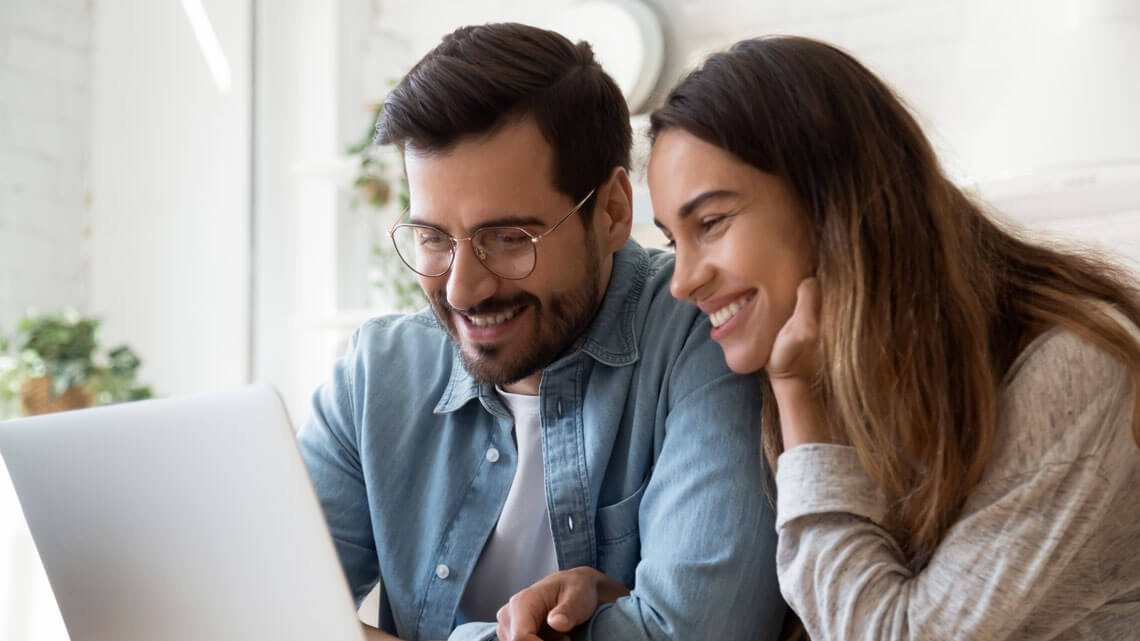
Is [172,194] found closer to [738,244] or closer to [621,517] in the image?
[621,517]

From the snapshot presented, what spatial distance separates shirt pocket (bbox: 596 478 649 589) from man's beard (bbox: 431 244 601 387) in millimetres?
202

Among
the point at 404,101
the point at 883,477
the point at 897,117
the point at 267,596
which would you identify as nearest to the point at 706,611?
the point at 883,477

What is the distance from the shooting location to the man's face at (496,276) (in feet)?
4.14

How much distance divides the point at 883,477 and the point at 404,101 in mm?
720

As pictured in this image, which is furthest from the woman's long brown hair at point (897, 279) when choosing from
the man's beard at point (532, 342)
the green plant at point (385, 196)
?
the green plant at point (385, 196)

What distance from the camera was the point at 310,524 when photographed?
2.70 ft

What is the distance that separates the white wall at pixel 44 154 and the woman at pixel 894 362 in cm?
289

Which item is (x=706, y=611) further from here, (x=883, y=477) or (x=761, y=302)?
(x=761, y=302)

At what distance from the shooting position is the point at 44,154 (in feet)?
11.4

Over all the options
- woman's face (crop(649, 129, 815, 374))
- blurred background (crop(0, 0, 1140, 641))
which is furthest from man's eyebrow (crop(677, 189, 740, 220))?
blurred background (crop(0, 0, 1140, 641))

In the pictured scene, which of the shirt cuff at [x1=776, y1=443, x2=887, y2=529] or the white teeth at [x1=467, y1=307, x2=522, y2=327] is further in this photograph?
the white teeth at [x1=467, y1=307, x2=522, y2=327]

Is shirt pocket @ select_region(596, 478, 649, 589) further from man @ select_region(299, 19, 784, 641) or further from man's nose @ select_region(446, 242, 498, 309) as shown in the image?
man's nose @ select_region(446, 242, 498, 309)

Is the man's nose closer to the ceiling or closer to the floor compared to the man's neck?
closer to the ceiling

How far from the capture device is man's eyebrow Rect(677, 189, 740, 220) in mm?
1080
